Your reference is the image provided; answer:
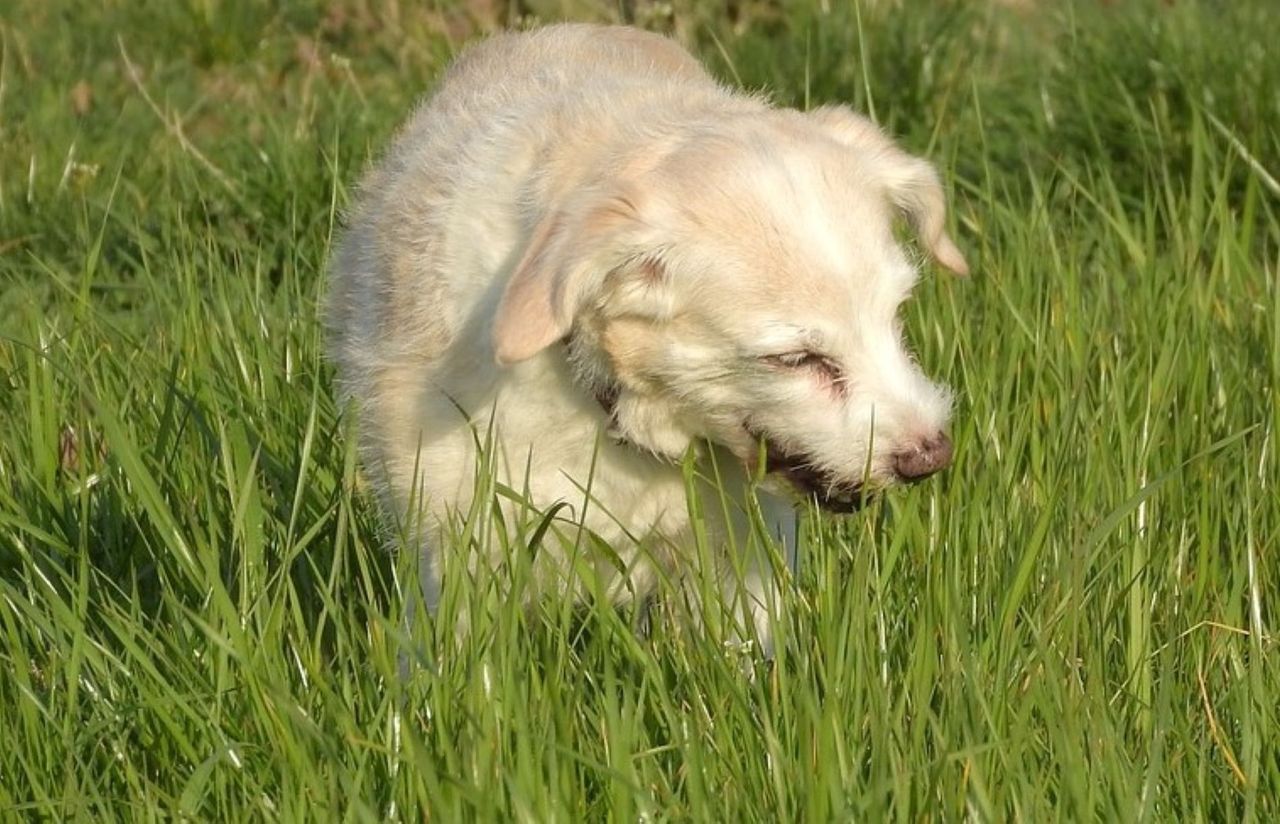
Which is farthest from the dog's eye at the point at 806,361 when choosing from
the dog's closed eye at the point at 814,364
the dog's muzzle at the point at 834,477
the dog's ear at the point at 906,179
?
the dog's ear at the point at 906,179

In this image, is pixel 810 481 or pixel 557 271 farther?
pixel 810 481

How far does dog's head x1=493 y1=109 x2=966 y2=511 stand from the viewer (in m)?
2.77

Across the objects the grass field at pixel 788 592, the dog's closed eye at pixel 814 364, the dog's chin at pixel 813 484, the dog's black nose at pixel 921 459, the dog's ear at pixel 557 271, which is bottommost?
the grass field at pixel 788 592

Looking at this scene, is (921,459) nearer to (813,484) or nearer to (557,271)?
(813,484)

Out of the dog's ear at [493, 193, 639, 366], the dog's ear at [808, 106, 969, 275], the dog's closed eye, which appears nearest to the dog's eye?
the dog's closed eye

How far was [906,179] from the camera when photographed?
3158 millimetres

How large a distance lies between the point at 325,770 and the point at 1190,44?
3.52 meters

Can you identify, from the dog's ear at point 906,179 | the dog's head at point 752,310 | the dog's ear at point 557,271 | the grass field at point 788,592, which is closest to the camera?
the grass field at point 788,592

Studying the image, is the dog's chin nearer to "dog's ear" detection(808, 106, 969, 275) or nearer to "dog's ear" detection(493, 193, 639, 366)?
"dog's ear" detection(493, 193, 639, 366)

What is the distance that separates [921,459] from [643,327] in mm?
414

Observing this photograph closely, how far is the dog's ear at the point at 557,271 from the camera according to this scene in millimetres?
2648

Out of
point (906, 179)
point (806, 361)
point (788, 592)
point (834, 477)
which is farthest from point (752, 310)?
point (906, 179)

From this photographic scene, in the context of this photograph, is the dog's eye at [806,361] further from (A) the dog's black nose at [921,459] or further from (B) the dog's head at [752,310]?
(A) the dog's black nose at [921,459]

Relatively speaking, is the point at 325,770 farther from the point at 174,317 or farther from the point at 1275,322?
the point at 1275,322
